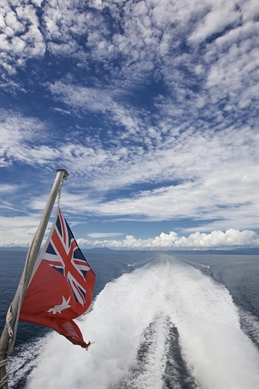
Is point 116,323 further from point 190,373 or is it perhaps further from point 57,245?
point 57,245

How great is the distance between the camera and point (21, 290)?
13.1ft

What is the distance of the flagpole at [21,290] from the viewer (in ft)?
12.1

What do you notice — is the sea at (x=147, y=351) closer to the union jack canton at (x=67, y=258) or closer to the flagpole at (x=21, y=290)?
the union jack canton at (x=67, y=258)

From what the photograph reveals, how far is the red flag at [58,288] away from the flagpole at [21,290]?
0.69 meters

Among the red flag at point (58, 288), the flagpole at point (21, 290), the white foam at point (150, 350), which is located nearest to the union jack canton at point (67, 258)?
the red flag at point (58, 288)

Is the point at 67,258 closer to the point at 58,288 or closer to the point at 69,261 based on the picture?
the point at 69,261

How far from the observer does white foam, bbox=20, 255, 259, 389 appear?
447 inches

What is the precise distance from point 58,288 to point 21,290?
1336 mm

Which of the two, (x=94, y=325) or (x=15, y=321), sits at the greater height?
(x=15, y=321)

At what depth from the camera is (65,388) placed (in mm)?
10414

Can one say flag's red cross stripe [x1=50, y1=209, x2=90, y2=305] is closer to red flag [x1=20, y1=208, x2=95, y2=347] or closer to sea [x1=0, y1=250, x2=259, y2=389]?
red flag [x1=20, y1=208, x2=95, y2=347]

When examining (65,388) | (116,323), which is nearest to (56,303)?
(65,388)

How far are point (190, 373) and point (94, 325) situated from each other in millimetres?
8055

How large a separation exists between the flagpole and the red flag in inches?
27.3
